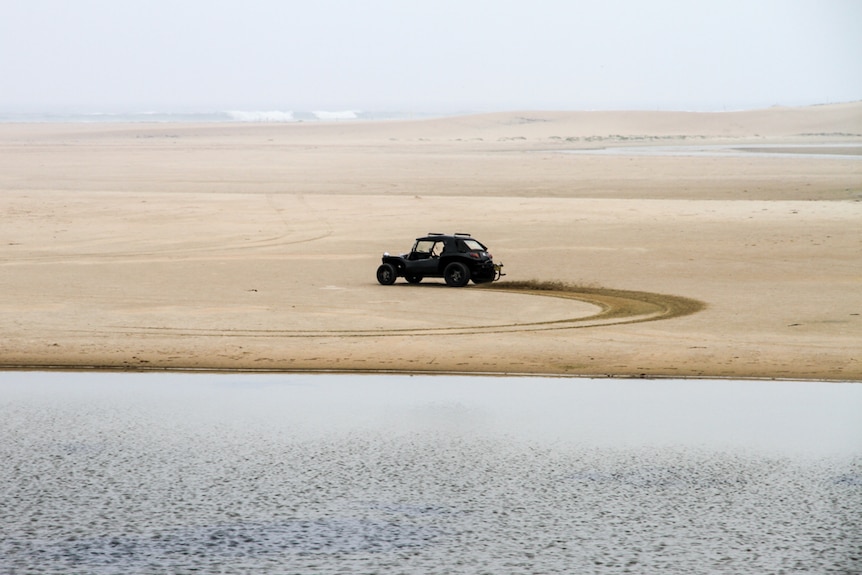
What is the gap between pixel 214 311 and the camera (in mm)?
24391

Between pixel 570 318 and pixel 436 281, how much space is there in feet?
22.8

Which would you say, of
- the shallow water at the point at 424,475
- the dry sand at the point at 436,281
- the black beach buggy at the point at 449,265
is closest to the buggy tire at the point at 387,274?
the black beach buggy at the point at 449,265

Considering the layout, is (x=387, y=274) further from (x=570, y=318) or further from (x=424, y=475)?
(x=424, y=475)

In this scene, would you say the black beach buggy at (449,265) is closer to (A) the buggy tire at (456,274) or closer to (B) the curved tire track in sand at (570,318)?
(A) the buggy tire at (456,274)

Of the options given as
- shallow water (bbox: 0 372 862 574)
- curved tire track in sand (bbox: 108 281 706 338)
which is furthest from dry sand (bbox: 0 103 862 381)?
shallow water (bbox: 0 372 862 574)

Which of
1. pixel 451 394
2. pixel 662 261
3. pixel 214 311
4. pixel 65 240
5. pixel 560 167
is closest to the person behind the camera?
pixel 451 394

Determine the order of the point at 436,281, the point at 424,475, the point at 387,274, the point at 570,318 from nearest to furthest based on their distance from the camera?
the point at 424,475 → the point at 570,318 → the point at 387,274 → the point at 436,281

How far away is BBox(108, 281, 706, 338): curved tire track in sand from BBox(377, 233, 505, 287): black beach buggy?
460 mm

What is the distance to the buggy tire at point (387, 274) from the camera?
93.5ft

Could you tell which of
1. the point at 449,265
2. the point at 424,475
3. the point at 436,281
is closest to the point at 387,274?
the point at 449,265

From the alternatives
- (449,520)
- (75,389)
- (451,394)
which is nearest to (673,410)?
(451,394)

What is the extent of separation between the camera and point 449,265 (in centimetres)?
2834

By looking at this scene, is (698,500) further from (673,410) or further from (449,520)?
(673,410)

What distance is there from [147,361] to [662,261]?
1630 centimetres
